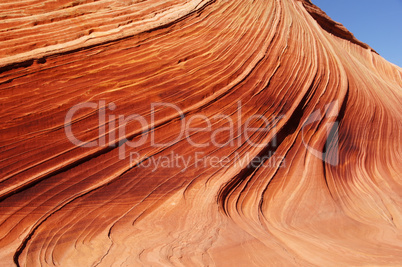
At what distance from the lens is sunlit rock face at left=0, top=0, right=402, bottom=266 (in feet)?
10.9

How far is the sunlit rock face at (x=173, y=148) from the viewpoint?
3.33 m

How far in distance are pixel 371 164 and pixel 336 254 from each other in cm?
345

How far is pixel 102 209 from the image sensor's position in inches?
144

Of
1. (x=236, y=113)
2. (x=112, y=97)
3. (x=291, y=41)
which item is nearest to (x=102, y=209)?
(x=112, y=97)

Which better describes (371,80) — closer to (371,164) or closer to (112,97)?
(371,164)

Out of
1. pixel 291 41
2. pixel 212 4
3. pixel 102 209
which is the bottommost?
pixel 102 209

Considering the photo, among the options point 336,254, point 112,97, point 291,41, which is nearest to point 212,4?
point 291,41

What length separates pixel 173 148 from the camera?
4.27m

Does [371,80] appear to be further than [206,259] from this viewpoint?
Yes

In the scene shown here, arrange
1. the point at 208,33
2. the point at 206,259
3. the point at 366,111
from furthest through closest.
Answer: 1. the point at 366,111
2. the point at 208,33
3. the point at 206,259

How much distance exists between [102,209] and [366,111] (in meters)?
5.35

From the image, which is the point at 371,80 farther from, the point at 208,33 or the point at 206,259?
the point at 206,259

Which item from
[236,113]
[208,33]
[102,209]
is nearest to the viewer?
[102,209]

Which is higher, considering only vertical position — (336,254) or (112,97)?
(112,97)
